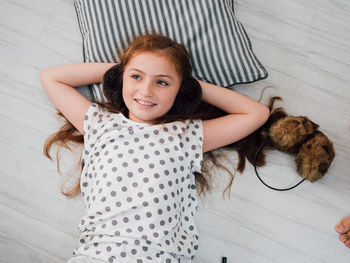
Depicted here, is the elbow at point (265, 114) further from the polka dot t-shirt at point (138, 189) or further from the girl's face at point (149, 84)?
the girl's face at point (149, 84)

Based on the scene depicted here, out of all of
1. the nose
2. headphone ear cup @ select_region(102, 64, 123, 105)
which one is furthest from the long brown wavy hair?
the nose

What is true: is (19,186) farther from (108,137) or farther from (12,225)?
(108,137)

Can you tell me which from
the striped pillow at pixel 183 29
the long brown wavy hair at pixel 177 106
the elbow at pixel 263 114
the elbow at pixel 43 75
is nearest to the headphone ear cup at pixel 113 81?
the long brown wavy hair at pixel 177 106

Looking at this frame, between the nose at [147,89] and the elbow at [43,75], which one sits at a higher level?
the nose at [147,89]

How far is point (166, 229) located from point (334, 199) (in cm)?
62

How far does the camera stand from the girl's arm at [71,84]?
3.39 feet

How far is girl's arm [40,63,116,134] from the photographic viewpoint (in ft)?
3.39

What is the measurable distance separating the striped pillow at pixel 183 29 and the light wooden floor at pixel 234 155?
0.14m

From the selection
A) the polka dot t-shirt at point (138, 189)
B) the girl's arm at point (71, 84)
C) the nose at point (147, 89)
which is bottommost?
the polka dot t-shirt at point (138, 189)

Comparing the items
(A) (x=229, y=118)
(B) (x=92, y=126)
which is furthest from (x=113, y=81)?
(A) (x=229, y=118)

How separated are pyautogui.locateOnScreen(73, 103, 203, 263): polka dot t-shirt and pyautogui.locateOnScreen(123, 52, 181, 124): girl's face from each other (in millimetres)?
73

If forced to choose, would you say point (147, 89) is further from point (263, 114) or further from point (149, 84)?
point (263, 114)

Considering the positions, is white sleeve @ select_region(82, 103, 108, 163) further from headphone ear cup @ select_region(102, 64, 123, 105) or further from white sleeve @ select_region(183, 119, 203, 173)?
white sleeve @ select_region(183, 119, 203, 173)

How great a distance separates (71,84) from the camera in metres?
1.08
